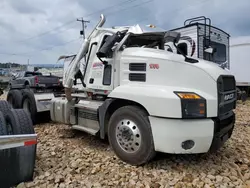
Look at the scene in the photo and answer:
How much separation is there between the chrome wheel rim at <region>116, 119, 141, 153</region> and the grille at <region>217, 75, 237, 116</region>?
131cm

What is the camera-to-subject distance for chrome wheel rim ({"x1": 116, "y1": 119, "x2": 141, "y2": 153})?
414 centimetres

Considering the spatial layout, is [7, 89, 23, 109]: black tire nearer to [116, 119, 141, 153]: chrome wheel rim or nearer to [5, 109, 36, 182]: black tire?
[5, 109, 36, 182]: black tire

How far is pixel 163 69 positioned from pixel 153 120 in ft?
2.70

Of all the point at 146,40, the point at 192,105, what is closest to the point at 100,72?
the point at 146,40

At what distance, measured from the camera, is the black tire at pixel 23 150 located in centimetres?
357

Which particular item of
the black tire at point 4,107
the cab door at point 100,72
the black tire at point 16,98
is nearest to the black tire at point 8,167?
the black tire at point 4,107

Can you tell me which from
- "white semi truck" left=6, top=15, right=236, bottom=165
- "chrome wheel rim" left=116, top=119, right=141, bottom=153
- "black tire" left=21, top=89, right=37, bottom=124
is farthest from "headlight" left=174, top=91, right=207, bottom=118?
"black tire" left=21, top=89, right=37, bottom=124

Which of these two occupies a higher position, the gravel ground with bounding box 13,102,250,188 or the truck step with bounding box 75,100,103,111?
the truck step with bounding box 75,100,103,111

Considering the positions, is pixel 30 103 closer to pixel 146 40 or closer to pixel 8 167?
pixel 146 40

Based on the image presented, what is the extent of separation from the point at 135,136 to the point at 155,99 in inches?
28.4

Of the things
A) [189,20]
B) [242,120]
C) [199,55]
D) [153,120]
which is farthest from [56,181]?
[189,20]

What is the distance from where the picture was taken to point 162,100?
3.76 m

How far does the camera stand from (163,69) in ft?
13.5

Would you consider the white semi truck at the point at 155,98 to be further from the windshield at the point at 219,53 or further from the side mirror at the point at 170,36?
the windshield at the point at 219,53
